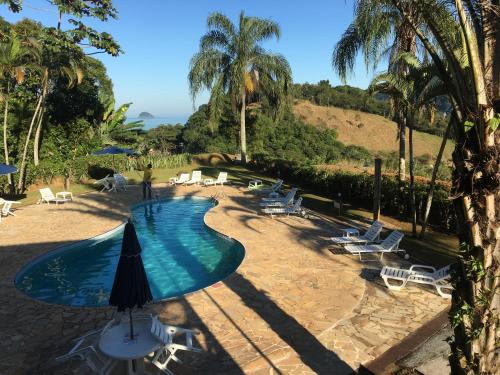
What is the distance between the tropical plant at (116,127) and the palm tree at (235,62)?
27.5 feet

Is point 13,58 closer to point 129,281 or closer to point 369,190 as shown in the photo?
point 129,281

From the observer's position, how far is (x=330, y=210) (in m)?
17.2

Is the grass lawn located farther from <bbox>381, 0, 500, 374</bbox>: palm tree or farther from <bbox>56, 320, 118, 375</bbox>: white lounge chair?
<bbox>56, 320, 118, 375</bbox>: white lounge chair

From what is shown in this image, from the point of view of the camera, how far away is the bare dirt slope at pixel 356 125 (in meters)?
77.3

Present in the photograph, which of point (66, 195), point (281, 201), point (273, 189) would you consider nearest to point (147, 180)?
point (66, 195)

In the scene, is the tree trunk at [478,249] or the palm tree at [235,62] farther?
the palm tree at [235,62]

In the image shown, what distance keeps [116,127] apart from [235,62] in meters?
12.2

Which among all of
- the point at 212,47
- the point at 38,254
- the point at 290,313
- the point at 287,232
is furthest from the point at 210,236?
the point at 212,47

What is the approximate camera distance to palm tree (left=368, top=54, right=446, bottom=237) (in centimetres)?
1049

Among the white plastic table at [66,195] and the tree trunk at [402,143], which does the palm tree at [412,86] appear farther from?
the white plastic table at [66,195]

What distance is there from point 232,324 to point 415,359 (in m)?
3.41

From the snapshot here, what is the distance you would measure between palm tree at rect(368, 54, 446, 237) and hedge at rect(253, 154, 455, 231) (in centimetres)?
146

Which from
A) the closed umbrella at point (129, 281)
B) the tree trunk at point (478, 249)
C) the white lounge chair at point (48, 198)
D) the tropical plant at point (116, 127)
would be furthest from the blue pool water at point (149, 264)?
the tropical plant at point (116, 127)

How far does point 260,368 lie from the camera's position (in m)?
6.31
